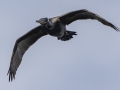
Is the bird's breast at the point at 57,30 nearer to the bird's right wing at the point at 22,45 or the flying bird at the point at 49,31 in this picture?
the flying bird at the point at 49,31

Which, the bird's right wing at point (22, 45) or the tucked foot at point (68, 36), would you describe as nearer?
the tucked foot at point (68, 36)

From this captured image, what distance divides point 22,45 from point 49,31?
369cm

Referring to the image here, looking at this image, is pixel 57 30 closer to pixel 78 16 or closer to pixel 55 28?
pixel 55 28

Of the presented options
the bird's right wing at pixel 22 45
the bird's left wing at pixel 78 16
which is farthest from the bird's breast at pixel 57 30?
the bird's right wing at pixel 22 45

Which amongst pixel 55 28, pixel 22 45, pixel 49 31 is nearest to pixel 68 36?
pixel 55 28

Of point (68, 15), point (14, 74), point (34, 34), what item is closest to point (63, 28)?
point (68, 15)

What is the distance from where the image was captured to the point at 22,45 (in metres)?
Result: 31.6

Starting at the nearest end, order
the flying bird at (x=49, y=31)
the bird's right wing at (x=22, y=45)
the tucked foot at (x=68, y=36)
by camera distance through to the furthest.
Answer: the flying bird at (x=49, y=31), the tucked foot at (x=68, y=36), the bird's right wing at (x=22, y=45)

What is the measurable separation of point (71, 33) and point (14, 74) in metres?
4.69

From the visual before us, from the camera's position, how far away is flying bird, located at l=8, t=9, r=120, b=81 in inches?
1113

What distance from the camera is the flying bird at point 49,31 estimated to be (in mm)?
28266

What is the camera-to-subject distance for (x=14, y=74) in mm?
32094

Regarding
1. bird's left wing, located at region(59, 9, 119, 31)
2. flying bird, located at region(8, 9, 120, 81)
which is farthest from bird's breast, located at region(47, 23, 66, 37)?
bird's left wing, located at region(59, 9, 119, 31)

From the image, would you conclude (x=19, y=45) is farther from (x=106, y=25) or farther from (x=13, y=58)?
(x=106, y=25)
